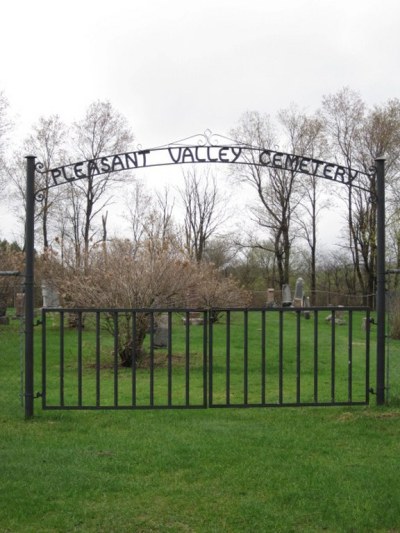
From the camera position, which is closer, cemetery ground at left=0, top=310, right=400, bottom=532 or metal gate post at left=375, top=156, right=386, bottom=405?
cemetery ground at left=0, top=310, right=400, bottom=532

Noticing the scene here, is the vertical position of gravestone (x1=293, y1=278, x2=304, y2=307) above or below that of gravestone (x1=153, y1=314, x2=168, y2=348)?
above

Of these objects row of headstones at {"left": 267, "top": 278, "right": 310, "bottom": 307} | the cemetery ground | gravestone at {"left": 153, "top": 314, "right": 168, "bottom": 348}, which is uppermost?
row of headstones at {"left": 267, "top": 278, "right": 310, "bottom": 307}

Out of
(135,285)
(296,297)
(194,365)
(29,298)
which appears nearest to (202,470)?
(29,298)

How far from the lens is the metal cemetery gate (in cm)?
697

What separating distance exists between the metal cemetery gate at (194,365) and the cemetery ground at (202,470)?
29 centimetres

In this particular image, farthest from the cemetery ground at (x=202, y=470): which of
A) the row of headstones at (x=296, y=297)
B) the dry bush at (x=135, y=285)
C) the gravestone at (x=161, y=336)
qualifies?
the row of headstones at (x=296, y=297)

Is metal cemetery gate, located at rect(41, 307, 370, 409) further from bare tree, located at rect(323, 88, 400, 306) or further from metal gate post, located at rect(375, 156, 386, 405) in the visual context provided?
bare tree, located at rect(323, 88, 400, 306)

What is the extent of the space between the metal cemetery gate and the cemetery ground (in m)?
0.29

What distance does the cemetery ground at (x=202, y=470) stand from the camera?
13.3 ft

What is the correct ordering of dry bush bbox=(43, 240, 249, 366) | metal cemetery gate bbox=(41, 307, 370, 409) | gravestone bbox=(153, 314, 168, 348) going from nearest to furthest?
1. metal cemetery gate bbox=(41, 307, 370, 409)
2. dry bush bbox=(43, 240, 249, 366)
3. gravestone bbox=(153, 314, 168, 348)

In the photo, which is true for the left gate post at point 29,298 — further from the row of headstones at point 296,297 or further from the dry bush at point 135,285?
the row of headstones at point 296,297

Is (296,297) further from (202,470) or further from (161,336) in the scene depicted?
(202,470)

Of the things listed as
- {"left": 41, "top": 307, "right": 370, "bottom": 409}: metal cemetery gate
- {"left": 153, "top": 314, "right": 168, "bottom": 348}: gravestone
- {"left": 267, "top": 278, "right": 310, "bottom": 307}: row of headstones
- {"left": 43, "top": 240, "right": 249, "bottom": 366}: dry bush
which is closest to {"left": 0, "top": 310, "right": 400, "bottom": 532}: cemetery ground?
{"left": 41, "top": 307, "right": 370, "bottom": 409}: metal cemetery gate

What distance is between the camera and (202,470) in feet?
16.6
